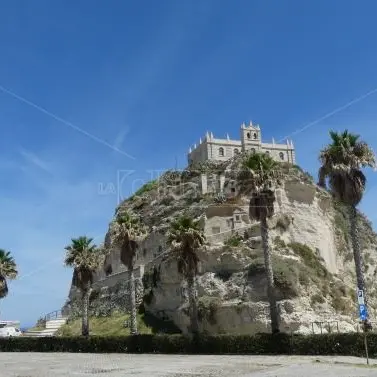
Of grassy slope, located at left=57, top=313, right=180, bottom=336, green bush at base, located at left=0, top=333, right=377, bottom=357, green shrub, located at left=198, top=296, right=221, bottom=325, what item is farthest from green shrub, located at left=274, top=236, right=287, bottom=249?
green bush at base, located at left=0, top=333, right=377, bottom=357

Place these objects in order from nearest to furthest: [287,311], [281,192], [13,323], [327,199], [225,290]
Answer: [287,311]
[225,290]
[281,192]
[327,199]
[13,323]

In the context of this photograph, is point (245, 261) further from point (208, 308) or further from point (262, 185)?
point (262, 185)

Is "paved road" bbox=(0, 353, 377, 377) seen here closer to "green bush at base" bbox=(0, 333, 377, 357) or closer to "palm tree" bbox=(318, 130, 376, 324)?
"green bush at base" bbox=(0, 333, 377, 357)

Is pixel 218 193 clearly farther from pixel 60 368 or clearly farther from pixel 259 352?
pixel 60 368

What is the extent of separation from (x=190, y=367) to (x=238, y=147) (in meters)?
71.2

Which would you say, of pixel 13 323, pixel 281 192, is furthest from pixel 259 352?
pixel 13 323

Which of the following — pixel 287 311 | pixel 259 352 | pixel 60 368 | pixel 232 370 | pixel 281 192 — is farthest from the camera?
pixel 281 192

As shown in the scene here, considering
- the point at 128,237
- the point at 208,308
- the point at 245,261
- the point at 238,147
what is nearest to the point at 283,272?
the point at 245,261

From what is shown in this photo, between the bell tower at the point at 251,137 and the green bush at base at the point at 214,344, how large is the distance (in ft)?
193

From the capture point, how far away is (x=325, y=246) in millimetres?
60062

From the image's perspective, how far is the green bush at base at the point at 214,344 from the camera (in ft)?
105

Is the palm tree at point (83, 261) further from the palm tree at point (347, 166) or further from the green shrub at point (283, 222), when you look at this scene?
the palm tree at point (347, 166)

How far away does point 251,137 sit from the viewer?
99438mm

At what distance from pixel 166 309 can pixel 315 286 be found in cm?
1540
